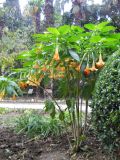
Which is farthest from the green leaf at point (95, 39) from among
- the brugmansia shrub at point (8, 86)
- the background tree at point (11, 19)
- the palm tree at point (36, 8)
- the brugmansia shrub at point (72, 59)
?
the background tree at point (11, 19)

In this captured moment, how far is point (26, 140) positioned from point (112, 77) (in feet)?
7.14

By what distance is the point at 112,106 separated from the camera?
3.01 meters

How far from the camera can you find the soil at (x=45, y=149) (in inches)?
152

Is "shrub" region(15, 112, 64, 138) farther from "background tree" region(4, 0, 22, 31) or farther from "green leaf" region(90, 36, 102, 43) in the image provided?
"background tree" region(4, 0, 22, 31)

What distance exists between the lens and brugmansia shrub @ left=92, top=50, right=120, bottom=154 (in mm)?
2988

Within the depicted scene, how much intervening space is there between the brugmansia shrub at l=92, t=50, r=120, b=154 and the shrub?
5.39 feet

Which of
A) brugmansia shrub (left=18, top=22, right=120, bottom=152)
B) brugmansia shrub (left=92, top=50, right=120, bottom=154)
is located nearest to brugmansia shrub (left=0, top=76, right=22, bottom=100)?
brugmansia shrub (left=18, top=22, right=120, bottom=152)

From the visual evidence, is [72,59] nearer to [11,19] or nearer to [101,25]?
[101,25]

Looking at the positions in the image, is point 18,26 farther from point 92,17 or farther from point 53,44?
point 53,44

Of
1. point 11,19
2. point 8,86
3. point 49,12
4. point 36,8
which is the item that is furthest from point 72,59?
point 11,19

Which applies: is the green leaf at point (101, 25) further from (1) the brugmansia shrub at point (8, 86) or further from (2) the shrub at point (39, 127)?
(2) the shrub at point (39, 127)

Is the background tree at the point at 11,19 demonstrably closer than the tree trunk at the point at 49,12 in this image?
No

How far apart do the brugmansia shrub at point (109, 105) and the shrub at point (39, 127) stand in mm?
1643

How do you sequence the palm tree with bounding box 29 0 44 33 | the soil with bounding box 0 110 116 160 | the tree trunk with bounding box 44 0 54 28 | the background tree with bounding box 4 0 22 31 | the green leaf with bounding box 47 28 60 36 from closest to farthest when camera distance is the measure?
the green leaf with bounding box 47 28 60 36
the soil with bounding box 0 110 116 160
the tree trunk with bounding box 44 0 54 28
the palm tree with bounding box 29 0 44 33
the background tree with bounding box 4 0 22 31
